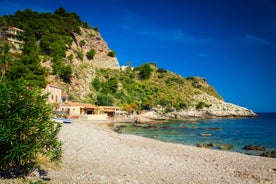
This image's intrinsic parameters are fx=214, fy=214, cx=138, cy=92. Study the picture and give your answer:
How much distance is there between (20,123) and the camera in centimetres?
599

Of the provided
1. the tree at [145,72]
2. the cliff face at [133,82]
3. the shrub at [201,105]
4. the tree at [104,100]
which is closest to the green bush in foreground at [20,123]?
the cliff face at [133,82]

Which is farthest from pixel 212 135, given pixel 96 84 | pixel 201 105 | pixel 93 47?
pixel 93 47

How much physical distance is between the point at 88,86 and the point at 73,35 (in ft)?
86.4

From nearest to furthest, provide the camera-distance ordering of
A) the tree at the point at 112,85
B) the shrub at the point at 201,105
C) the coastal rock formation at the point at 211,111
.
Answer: the tree at the point at 112,85, the coastal rock formation at the point at 211,111, the shrub at the point at 201,105

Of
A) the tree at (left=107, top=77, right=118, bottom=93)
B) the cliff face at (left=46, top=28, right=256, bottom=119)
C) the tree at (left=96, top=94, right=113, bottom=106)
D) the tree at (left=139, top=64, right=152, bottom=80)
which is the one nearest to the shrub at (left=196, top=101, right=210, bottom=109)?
the cliff face at (left=46, top=28, right=256, bottom=119)

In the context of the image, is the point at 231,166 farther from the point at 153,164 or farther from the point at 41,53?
the point at 41,53

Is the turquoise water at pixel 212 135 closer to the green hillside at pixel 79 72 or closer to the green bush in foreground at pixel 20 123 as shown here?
the green bush in foreground at pixel 20 123

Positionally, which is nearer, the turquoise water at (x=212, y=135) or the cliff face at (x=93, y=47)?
the turquoise water at (x=212, y=135)

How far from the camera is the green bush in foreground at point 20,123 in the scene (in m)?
5.96

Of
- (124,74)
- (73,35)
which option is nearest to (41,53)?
A: (73,35)

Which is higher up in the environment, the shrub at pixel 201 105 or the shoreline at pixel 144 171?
the shrub at pixel 201 105

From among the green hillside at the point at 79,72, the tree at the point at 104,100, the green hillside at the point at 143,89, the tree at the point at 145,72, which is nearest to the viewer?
the green hillside at the point at 79,72

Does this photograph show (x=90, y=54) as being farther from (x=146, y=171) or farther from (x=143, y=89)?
(x=146, y=171)

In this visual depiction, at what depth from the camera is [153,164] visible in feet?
38.8
